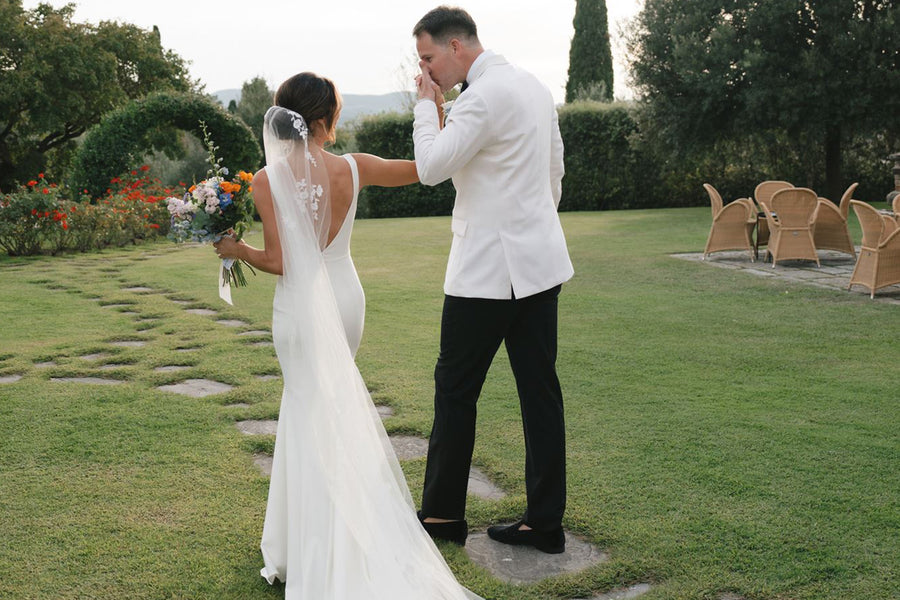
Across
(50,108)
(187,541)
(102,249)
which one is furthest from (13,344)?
(50,108)

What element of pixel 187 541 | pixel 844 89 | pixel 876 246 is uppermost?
pixel 844 89

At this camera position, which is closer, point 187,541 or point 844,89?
point 187,541

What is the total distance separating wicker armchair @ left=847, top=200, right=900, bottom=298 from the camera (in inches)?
320

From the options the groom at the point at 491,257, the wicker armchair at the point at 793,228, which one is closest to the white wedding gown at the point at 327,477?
the groom at the point at 491,257

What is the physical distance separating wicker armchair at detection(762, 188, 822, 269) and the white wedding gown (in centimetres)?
846

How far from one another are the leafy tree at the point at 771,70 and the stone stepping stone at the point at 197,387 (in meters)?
17.4

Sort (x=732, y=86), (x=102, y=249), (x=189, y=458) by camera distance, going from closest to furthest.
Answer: (x=189, y=458), (x=102, y=249), (x=732, y=86)

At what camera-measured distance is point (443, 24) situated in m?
2.86

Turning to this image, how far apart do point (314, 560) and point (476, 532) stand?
0.81 metres

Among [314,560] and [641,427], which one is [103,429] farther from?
[641,427]

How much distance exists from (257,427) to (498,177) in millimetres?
2291

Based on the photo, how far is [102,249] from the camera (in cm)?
1380

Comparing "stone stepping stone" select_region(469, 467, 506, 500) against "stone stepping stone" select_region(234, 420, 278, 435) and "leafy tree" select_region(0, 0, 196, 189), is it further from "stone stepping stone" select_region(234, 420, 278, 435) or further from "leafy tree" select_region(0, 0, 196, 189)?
"leafy tree" select_region(0, 0, 196, 189)

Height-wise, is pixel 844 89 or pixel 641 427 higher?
pixel 844 89
